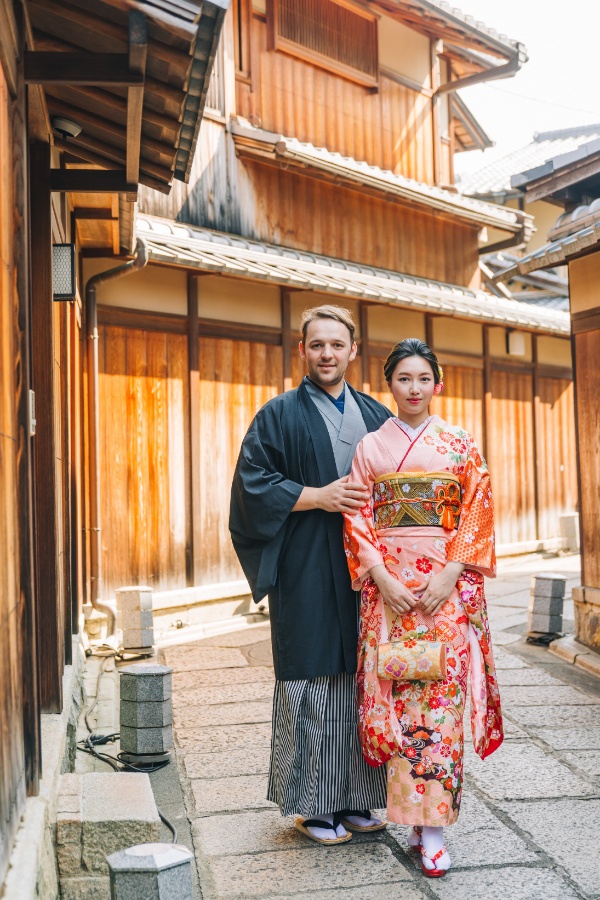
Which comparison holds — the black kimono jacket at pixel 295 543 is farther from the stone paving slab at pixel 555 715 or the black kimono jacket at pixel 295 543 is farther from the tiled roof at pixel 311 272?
the tiled roof at pixel 311 272

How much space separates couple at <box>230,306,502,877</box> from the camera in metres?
3.76

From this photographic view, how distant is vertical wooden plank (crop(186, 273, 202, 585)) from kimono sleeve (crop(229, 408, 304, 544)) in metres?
5.14

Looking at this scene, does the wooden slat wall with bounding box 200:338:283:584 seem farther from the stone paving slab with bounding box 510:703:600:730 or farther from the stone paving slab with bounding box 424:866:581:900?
the stone paving slab with bounding box 424:866:581:900

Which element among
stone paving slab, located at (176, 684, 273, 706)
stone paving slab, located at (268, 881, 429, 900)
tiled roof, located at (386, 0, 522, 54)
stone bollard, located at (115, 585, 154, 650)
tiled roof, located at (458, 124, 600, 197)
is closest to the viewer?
stone paving slab, located at (268, 881, 429, 900)

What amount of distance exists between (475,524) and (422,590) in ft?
1.14

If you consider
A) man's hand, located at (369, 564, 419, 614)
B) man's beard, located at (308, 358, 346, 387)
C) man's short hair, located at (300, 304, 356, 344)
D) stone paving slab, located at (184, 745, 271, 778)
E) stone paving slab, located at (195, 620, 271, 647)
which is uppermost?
man's short hair, located at (300, 304, 356, 344)

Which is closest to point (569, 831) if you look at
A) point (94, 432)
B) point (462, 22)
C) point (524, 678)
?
point (524, 678)

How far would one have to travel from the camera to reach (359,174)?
10.9 metres

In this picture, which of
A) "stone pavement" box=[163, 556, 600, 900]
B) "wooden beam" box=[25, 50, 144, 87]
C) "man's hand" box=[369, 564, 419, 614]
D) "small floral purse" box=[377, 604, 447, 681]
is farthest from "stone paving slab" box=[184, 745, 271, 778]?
"wooden beam" box=[25, 50, 144, 87]

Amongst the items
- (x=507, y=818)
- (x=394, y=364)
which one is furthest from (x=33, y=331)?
(x=507, y=818)

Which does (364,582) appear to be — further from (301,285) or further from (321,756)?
(301,285)

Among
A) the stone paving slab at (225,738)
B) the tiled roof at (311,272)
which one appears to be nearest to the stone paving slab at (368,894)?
the stone paving slab at (225,738)

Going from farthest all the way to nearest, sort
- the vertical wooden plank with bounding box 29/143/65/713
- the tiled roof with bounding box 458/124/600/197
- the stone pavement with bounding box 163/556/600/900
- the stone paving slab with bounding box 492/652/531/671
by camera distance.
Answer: the tiled roof with bounding box 458/124/600/197, the stone paving slab with bounding box 492/652/531/671, the vertical wooden plank with bounding box 29/143/65/713, the stone pavement with bounding box 163/556/600/900

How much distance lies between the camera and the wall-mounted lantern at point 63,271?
5.27 m
